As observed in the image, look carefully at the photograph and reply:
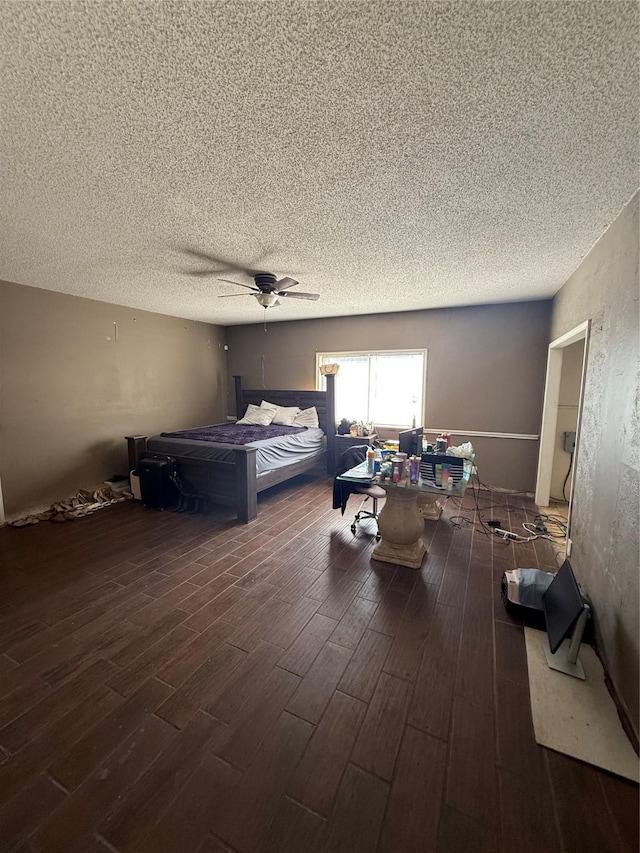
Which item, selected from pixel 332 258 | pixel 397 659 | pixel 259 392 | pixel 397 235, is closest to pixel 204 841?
pixel 397 659

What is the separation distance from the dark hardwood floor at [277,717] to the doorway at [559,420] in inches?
69.4

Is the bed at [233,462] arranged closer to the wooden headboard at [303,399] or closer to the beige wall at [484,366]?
the wooden headboard at [303,399]

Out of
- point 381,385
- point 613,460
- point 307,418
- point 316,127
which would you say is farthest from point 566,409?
point 316,127

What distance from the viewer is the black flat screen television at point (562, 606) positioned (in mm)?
1674

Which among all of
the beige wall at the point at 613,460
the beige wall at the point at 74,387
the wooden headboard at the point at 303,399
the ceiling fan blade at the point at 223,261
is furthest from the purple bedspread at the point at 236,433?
the beige wall at the point at 613,460

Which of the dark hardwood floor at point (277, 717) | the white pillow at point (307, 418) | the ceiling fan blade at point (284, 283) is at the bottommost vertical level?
the dark hardwood floor at point (277, 717)

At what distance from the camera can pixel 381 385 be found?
5375mm

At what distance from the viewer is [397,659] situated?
5.84ft

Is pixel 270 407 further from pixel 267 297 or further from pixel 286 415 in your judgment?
pixel 267 297

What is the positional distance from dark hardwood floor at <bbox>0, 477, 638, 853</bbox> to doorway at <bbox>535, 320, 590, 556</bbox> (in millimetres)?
1764

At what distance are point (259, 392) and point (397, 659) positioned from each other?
16.4ft

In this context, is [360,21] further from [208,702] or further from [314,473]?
[314,473]

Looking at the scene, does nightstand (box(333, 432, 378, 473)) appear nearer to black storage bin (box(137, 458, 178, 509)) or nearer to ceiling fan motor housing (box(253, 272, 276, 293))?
black storage bin (box(137, 458, 178, 509))

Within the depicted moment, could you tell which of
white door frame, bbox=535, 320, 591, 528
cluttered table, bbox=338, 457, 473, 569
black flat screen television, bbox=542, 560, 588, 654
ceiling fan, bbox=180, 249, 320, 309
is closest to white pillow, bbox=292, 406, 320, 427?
ceiling fan, bbox=180, 249, 320, 309
